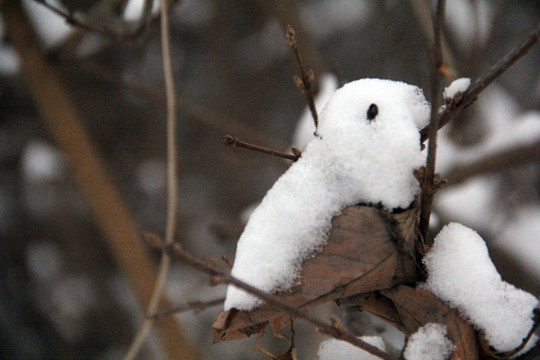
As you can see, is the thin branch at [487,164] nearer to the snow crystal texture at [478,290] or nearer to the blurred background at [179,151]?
the blurred background at [179,151]

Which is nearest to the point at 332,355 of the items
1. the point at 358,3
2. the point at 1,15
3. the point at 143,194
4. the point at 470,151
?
the point at 470,151

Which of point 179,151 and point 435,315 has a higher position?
point 179,151

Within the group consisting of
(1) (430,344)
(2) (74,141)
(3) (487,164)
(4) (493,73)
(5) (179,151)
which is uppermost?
(5) (179,151)

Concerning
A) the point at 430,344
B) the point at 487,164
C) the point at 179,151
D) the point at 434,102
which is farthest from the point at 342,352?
the point at 179,151

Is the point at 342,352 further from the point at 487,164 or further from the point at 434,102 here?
the point at 487,164

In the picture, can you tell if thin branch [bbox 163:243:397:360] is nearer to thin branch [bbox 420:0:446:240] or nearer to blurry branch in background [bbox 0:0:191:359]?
thin branch [bbox 420:0:446:240]

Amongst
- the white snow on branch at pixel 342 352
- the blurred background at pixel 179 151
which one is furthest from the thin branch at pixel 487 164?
the white snow on branch at pixel 342 352

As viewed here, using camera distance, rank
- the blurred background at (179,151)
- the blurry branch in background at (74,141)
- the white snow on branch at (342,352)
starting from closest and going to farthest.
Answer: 1. the white snow on branch at (342,352)
2. the blurry branch in background at (74,141)
3. the blurred background at (179,151)
